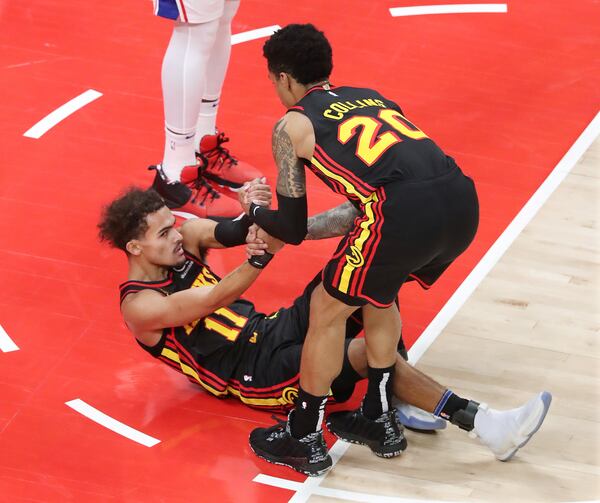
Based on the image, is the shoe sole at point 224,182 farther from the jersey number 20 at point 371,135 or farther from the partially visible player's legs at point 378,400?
the jersey number 20 at point 371,135

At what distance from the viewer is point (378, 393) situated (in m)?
4.75

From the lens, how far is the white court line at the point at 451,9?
27.3 ft

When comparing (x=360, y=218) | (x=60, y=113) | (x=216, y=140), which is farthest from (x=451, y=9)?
(x=360, y=218)

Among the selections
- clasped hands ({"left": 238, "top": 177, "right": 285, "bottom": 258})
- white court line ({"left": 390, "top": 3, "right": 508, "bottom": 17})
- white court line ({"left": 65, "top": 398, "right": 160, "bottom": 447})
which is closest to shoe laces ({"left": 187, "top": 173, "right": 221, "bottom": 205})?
clasped hands ({"left": 238, "top": 177, "right": 285, "bottom": 258})

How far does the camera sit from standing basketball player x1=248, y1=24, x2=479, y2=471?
14.3 feet

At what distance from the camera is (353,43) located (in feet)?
26.1

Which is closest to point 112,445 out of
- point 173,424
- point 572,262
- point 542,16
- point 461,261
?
point 173,424

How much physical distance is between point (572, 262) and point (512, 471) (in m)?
1.63

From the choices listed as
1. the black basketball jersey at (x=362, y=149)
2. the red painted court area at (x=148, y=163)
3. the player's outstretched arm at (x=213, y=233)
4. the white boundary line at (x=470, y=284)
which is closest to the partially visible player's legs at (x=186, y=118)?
the red painted court area at (x=148, y=163)

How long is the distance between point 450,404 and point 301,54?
147 centimetres

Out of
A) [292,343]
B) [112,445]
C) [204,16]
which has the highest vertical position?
[204,16]

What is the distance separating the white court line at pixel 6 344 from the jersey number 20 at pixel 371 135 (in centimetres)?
188

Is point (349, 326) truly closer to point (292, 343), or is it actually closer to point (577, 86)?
point (292, 343)

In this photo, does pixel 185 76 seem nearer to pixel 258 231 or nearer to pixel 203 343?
pixel 258 231
